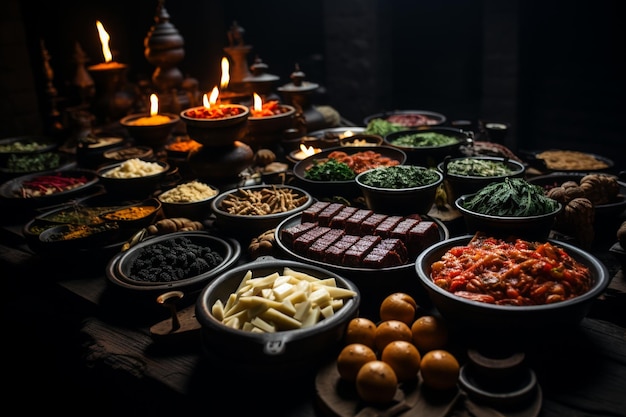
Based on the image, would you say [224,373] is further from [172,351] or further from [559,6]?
[559,6]

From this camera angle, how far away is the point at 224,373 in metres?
2.48

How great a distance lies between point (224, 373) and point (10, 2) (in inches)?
235

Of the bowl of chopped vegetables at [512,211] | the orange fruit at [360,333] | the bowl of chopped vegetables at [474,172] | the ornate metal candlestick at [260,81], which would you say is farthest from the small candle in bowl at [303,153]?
the orange fruit at [360,333]

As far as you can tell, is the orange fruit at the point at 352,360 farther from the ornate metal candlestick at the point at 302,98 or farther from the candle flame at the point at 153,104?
the candle flame at the point at 153,104

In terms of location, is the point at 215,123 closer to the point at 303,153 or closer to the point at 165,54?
the point at 303,153

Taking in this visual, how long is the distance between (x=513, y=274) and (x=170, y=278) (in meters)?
1.82

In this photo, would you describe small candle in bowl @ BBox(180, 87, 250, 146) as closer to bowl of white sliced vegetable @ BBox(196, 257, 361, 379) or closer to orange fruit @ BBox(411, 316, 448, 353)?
bowl of white sliced vegetable @ BBox(196, 257, 361, 379)

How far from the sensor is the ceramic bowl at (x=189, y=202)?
13.1ft

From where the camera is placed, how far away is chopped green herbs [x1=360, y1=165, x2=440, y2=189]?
11.7 feet

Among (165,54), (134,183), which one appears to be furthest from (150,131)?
(134,183)

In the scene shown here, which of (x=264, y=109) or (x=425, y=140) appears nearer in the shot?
(x=425, y=140)

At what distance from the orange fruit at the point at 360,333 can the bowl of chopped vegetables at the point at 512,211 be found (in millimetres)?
969

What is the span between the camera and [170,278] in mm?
3064

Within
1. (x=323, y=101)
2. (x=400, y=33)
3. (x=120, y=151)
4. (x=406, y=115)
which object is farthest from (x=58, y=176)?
(x=400, y=33)
